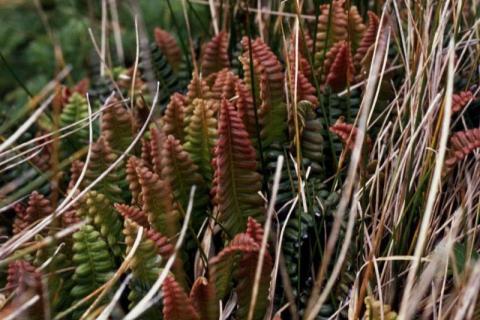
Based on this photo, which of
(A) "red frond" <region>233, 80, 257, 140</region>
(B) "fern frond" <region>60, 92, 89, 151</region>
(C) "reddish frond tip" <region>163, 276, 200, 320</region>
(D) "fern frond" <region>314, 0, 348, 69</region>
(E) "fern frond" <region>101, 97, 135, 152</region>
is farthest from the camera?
(B) "fern frond" <region>60, 92, 89, 151</region>

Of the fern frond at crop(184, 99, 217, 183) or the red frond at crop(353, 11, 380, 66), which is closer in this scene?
the fern frond at crop(184, 99, 217, 183)

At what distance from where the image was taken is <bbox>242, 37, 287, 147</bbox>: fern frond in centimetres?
167

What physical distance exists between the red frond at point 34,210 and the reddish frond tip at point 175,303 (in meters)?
0.39

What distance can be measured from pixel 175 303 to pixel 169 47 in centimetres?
96

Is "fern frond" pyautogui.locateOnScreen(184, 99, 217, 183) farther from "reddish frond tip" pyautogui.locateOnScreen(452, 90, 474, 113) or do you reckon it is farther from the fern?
"reddish frond tip" pyautogui.locateOnScreen(452, 90, 474, 113)

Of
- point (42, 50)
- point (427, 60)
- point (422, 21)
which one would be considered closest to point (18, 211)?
point (427, 60)

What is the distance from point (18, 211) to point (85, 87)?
26.1 inches

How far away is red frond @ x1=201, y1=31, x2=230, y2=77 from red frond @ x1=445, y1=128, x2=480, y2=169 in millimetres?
620

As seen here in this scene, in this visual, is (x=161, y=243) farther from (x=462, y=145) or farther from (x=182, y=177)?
(x=462, y=145)

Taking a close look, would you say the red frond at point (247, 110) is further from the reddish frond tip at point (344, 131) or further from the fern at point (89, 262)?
the fern at point (89, 262)

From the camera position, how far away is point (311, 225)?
1.49 metres

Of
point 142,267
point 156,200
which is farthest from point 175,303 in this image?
point 156,200

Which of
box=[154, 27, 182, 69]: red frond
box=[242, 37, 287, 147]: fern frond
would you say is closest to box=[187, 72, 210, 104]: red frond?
box=[242, 37, 287, 147]: fern frond

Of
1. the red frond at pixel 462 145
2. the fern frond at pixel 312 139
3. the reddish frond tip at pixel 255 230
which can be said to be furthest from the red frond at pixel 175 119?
the red frond at pixel 462 145
